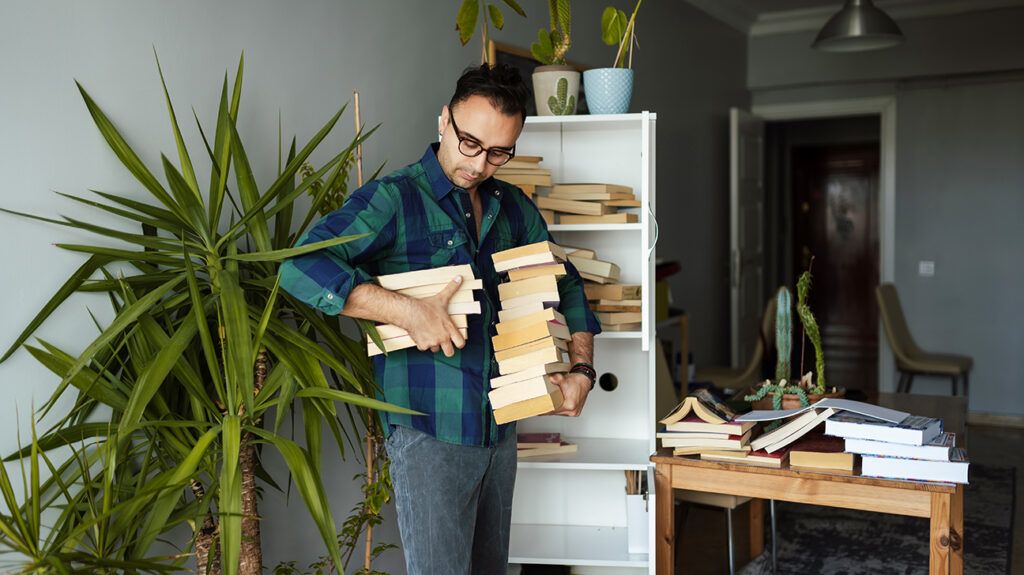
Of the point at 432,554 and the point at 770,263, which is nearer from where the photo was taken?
the point at 432,554

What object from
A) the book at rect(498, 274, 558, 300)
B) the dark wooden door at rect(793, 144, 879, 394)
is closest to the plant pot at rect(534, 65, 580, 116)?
the book at rect(498, 274, 558, 300)

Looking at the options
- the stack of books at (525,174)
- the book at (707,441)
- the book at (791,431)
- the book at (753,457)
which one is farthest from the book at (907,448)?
the stack of books at (525,174)

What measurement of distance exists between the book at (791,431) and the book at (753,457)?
2 cm

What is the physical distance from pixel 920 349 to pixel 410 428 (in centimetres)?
666

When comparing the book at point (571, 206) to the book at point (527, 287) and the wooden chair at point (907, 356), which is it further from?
the wooden chair at point (907, 356)

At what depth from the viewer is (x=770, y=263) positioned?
1100cm

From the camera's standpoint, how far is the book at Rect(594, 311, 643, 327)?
10.6ft

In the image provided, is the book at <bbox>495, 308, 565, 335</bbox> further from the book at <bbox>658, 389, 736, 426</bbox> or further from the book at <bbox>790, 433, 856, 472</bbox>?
the book at <bbox>790, 433, 856, 472</bbox>

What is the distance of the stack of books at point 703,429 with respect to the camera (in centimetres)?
290

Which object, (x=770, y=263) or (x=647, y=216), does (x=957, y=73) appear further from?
(x=647, y=216)

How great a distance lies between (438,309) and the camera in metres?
1.96

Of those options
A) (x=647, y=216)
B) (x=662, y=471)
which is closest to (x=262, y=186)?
(x=647, y=216)

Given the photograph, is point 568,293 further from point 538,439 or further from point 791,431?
point 538,439

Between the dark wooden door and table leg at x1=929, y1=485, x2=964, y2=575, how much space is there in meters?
8.67
